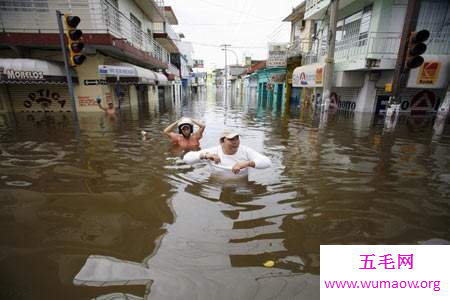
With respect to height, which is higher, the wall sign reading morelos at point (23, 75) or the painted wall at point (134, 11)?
the painted wall at point (134, 11)

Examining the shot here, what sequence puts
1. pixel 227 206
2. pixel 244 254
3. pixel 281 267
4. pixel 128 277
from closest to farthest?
pixel 128 277
pixel 281 267
pixel 244 254
pixel 227 206

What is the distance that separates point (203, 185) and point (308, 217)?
1850 mm

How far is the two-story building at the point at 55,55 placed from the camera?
13.2 meters

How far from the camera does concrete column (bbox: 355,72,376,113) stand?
15.8m

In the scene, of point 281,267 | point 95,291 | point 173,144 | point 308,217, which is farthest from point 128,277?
point 173,144

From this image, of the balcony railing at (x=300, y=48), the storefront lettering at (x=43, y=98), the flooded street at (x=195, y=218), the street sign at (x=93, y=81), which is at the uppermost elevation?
the balcony railing at (x=300, y=48)

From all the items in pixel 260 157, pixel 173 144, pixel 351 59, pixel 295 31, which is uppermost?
pixel 295 31

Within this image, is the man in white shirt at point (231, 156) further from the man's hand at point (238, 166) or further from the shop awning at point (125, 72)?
the shop awning at point (125, 72)

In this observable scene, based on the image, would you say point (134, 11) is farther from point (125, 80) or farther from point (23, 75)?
point (23, 75)

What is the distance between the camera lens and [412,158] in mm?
6117

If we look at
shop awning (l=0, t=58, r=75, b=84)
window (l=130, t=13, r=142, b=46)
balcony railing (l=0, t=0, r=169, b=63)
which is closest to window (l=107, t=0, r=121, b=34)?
balcony railing (l=0, t=0, r=169, b=63)

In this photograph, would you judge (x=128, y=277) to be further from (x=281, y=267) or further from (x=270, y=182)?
(x=270, y=182)

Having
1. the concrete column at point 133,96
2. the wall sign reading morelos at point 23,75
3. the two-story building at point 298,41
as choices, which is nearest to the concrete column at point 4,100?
the wall sign reading morelos at point 23,75

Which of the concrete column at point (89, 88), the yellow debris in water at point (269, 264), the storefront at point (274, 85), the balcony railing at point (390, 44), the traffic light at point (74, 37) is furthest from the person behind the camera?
the storefront at point (274, 85)
